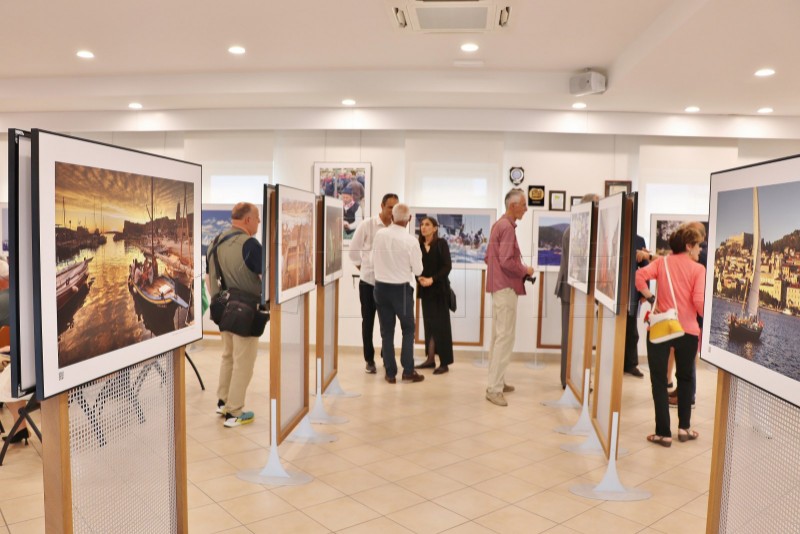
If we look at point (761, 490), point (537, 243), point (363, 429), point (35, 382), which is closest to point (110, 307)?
point (35, 382)

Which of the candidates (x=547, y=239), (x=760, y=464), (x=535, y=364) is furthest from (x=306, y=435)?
(x=547, y=239)

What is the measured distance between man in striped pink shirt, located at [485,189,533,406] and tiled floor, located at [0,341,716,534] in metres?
0.67

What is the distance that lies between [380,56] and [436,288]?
2516mm

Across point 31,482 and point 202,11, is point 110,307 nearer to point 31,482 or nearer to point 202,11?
point 31,482

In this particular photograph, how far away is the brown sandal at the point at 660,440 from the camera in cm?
477

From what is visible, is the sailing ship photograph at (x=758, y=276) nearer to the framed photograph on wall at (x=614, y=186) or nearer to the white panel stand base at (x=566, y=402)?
the white panel stand base at (x=566, y=402)

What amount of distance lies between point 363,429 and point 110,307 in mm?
3209

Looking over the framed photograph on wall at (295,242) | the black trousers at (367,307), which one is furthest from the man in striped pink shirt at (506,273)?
the framed photograph on wall at (295,242)

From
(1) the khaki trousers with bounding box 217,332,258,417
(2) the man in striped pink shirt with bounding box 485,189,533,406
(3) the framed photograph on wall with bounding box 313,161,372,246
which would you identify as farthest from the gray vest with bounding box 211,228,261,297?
(3) the framed photograph on wall with bounding box 313,161,372,246

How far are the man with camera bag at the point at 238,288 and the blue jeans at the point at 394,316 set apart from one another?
1675 mm

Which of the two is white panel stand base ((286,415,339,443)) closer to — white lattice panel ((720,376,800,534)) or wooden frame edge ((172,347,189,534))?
wooden frame edge ((172,347,189,534))

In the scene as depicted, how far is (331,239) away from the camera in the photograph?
5414 mm

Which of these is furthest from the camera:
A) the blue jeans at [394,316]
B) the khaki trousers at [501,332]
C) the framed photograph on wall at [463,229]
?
the framed photograph on wall at [463,229]

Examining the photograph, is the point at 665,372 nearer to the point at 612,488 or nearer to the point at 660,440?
the point at 660,440
